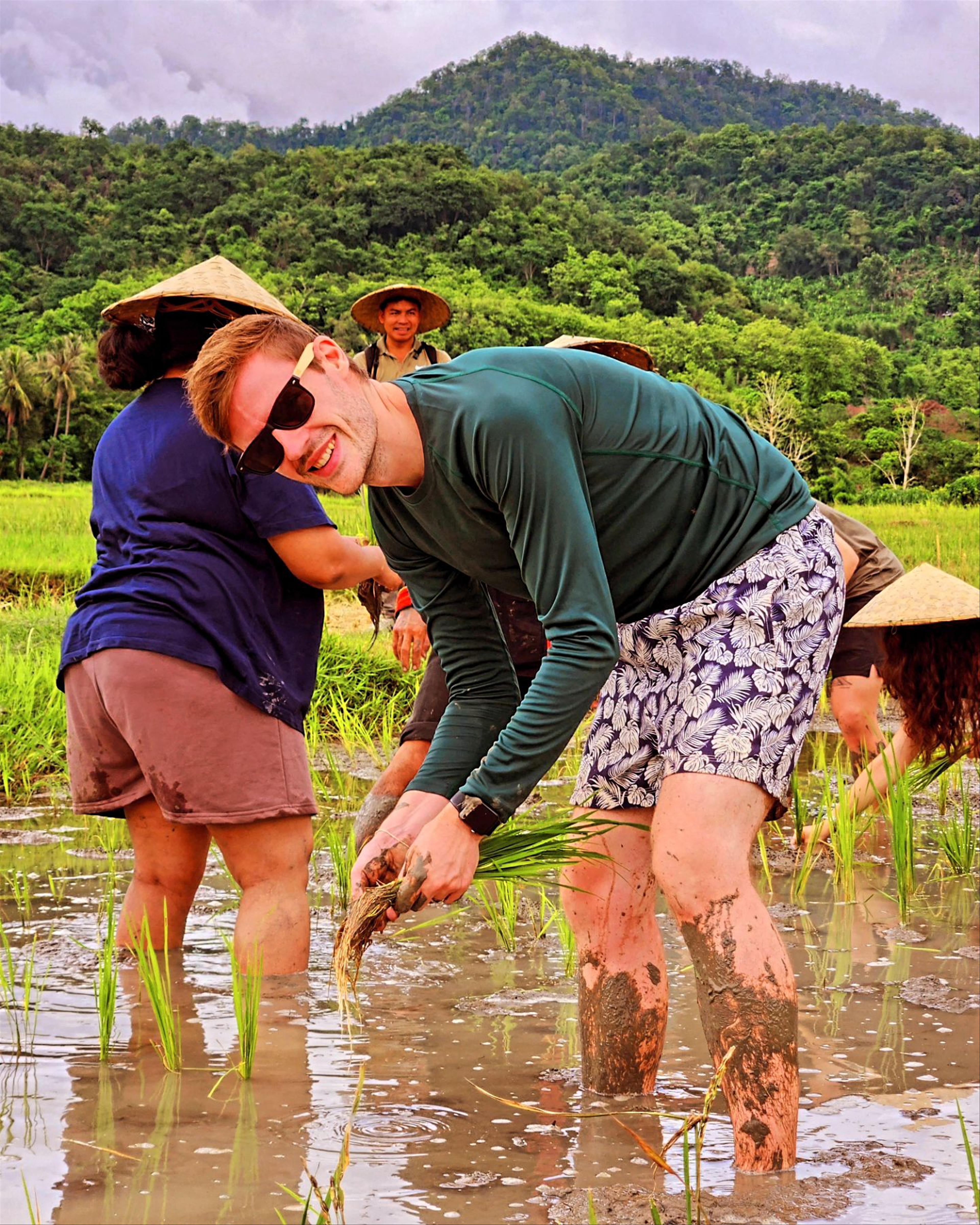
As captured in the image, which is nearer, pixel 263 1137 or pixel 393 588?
pixel 263 1137

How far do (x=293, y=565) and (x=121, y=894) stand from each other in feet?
5.24

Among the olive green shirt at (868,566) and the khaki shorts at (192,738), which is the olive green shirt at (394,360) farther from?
the khaki shorts at (192,738)

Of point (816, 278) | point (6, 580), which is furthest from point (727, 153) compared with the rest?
point (6, 580)

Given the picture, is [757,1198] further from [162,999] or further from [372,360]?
[372,360]

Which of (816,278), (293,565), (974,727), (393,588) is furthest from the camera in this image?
(816,278)

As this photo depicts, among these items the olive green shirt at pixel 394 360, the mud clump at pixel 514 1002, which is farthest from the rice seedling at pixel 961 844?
the olive green shirt at pixel 394 360

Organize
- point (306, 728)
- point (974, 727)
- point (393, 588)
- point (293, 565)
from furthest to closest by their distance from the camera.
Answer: point (306, 728) < point (974, 727) < point (393, 588) < point (293, 565)

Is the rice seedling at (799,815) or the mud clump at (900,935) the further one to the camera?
the rice seedling at (799,815)

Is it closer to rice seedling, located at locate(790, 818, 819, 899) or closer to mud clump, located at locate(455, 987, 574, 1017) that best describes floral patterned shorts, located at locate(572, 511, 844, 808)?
mud clump, located at locate(455, 987, 574, 1017)

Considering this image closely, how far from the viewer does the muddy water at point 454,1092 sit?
6.75 ft

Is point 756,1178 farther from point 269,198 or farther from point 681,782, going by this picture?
point 269,198

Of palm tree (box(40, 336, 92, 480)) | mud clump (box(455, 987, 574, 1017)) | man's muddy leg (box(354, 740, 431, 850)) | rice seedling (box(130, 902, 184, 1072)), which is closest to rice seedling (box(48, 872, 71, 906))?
man's muddy leg (box(354, 740, 431, 850))

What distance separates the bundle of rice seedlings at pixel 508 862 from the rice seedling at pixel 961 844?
85.7 inches

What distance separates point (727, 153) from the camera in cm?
8756
